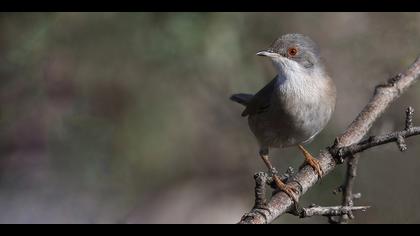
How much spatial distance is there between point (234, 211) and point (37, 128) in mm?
2543

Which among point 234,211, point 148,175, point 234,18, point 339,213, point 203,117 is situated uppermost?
point 234,18

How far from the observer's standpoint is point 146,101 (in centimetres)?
765

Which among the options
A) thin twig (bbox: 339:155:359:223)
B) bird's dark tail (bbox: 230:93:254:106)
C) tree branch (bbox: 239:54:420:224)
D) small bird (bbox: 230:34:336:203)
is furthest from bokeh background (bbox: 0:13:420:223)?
thin twig (bbox: 339:155:359:223)

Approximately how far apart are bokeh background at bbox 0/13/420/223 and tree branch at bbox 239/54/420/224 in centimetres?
221

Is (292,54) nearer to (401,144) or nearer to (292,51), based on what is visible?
(292,51)

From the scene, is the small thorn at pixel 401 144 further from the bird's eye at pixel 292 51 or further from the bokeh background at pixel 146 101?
the bokeh background at pixel 146 101

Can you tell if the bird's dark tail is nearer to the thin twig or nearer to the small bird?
the small bird

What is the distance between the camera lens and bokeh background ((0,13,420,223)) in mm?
7438

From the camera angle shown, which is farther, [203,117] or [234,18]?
[203,117]

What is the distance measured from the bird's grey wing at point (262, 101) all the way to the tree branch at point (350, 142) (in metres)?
0.90
